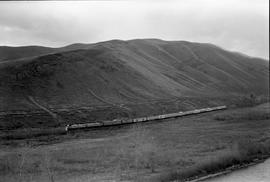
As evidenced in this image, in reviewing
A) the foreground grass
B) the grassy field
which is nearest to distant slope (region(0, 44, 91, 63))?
the grassy field

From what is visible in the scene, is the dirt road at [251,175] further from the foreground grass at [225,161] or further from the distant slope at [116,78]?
the distant slope at [116,78]

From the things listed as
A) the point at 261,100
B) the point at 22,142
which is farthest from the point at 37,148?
the point at 261,100

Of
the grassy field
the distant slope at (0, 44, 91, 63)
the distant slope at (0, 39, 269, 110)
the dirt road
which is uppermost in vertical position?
the distant slope at (0, 44, 91, 63)

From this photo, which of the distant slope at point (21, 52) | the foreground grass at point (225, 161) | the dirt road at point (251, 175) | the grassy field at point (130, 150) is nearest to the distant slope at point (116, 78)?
the distant slope at point (21, 52)

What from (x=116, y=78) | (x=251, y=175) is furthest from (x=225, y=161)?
(x=116, y=78)

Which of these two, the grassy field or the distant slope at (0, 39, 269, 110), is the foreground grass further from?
the distant slope at (0, 39, 269, 110)

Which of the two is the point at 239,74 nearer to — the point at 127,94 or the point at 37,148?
the point at 127,94

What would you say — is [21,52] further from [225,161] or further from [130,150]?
[225,161]
